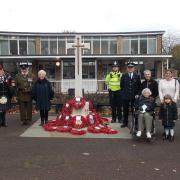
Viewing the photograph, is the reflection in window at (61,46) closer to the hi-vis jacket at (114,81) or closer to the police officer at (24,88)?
the hi-vis jacket at (114,81)

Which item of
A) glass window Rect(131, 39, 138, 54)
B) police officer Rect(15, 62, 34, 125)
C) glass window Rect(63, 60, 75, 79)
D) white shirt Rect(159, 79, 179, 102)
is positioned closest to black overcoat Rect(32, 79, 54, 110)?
police officer Rect(15, 62, 34, 125)

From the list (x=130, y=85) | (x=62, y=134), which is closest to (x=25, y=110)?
(x=62, y=134)

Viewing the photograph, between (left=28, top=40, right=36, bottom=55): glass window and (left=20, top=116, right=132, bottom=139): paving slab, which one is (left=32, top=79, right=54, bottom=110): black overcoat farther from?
(left=28, top=40, right=36, bottom=55): glass window

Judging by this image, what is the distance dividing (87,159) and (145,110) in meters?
2.62

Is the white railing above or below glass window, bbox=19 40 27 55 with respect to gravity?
below

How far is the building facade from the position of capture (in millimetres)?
35250

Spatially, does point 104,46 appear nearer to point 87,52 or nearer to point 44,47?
point 87,52

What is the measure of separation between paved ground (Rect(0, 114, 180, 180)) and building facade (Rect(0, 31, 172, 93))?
2502 centimetres

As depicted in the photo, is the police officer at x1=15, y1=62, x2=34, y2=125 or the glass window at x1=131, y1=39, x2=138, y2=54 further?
the glass window at x1=131, y1=39, x2=138, y2=54

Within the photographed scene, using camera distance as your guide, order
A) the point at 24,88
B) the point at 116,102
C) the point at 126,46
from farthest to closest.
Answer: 1. the point at 126,46
2. the point at 116,102
3. the point at 24,88

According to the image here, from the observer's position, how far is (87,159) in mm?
7852

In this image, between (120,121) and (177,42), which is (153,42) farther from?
(177,42)

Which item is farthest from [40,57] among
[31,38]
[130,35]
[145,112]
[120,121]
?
[145,112]

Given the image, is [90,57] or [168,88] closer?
[168,88]
